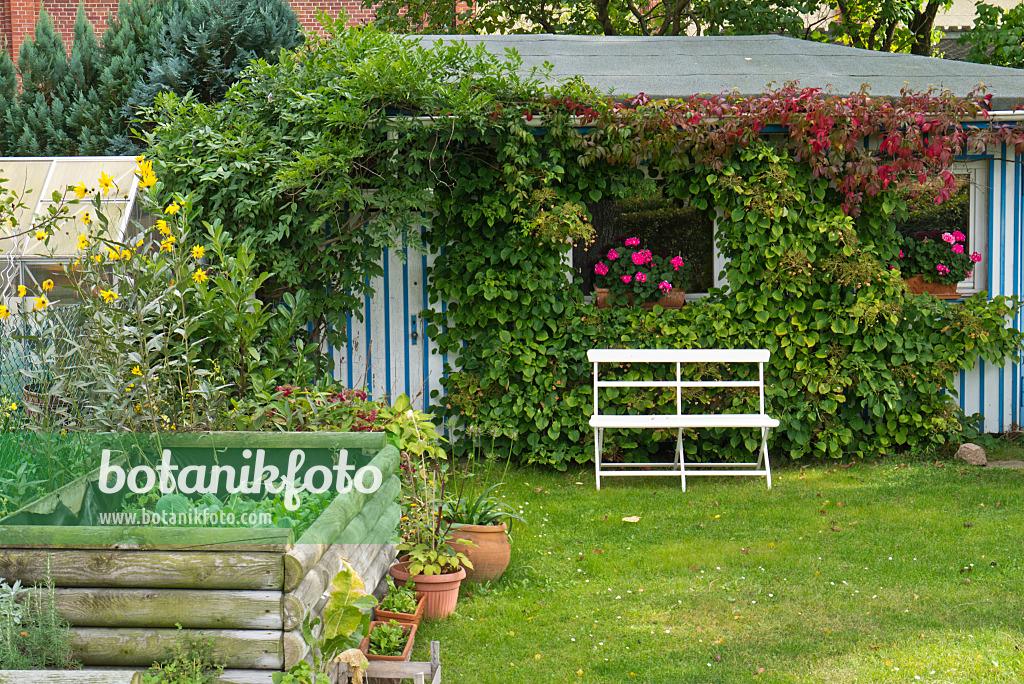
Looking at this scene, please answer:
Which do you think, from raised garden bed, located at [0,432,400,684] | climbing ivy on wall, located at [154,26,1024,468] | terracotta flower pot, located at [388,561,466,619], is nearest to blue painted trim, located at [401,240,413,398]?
climbing ivy on wall, located at [154,26,1024,468]

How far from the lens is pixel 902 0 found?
16250mm

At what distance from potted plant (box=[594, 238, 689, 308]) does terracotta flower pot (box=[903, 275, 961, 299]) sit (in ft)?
6.73

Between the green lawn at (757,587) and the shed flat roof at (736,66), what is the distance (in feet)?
11.0

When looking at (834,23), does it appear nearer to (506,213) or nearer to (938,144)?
(938,144)

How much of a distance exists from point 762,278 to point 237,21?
338 inches

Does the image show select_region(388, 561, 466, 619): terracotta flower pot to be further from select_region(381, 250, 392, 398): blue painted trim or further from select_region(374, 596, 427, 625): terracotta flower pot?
select_region(381, 250, 392, 398): blue painted trim

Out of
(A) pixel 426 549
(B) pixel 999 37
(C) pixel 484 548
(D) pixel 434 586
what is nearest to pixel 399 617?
(D) pixel 434 586

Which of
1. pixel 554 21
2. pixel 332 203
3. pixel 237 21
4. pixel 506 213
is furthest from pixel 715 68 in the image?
pixel 554 21

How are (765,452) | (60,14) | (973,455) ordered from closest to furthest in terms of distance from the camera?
(765,452) < (973,455) < (60,14)

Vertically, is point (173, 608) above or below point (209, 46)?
below

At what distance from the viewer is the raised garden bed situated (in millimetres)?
2910

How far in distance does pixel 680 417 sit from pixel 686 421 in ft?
0.28

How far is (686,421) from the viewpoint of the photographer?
694 cm

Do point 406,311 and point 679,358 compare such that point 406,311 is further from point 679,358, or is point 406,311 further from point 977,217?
point 977,217
